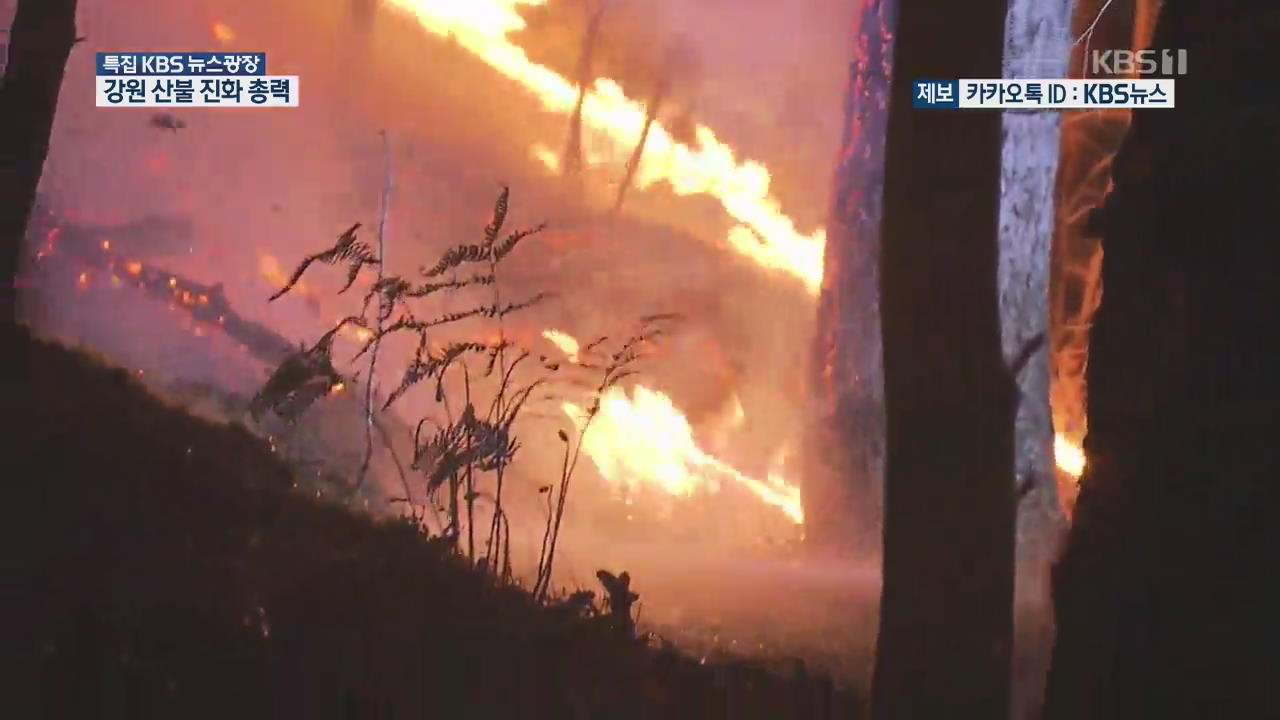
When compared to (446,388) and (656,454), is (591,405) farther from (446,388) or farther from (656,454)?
(446,388)

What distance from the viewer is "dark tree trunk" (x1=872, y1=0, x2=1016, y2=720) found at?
3.12 m

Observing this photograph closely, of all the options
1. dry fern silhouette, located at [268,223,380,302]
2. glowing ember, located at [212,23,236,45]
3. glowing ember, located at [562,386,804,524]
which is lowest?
glowing ember, located at [562,386,804,524]

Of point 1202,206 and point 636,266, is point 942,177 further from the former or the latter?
point 636,266

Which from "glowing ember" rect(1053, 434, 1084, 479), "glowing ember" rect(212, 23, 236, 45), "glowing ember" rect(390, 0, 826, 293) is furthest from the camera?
"glowing ember" rect(1053, 434, 1084, 479)

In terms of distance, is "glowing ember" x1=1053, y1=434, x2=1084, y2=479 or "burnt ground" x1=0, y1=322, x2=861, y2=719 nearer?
"burnt ground" x1=0, y1=322, x2=861, y2=719

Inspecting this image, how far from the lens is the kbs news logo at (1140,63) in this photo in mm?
2715

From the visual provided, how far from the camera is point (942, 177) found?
3.18 metres

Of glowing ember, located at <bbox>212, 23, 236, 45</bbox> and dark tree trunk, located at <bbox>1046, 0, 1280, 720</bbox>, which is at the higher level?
glowing ember, located at <bbox>212, 23, 236, 45</bbox>

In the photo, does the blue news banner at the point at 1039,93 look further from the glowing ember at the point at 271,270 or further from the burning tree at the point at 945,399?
the glowing ember at the point at 271,270

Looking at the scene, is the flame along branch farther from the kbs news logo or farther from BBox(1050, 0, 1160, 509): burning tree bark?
BBox(1050, 0, 1160, 509): burning tree bark

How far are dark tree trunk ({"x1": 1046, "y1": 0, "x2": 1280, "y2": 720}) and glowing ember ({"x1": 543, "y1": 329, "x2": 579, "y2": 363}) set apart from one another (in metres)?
2.75

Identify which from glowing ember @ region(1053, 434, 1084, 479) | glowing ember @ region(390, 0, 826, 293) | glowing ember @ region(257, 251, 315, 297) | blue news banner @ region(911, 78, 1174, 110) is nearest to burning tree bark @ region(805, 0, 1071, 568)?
glowing ember @ region(390, 0, 826, 293)

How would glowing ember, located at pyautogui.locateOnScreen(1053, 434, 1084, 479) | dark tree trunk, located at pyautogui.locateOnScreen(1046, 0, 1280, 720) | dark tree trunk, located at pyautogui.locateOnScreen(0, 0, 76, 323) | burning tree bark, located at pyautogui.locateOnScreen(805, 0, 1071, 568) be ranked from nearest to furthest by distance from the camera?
dark tree trunk, located at pyautogui.locateOnScreen(1046, 0, 1280, 720) → dark tree trunk, located at pyautogui.locateOnScreen(0, 0, 76, 323) → burning tree bark, located at pyautogui.locateOnScreen(805, 0, 1071, 568) → glowing ember, located at pyautogui.locateOnScreen(1053, 434, 1084, 479)

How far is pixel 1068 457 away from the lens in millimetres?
6016
